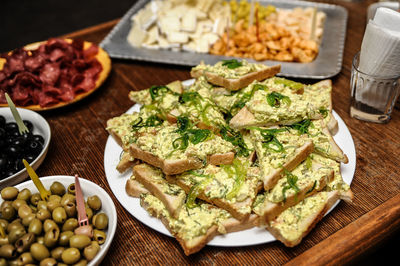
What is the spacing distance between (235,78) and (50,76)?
1680 millimetres

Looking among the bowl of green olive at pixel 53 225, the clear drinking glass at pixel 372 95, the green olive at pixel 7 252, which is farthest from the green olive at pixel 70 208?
the clear drinking glass at pixel 372 95

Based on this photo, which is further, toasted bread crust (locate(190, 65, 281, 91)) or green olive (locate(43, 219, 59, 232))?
toasted bread crust (locate(190, 65, 281, 91))

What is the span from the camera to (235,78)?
2498mm

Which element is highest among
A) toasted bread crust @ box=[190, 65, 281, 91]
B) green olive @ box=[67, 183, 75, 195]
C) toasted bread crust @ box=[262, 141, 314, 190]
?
toasted bread crust @ box=[190, 65, 281, 91]

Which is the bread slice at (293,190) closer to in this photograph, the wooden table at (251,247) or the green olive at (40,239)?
the wooden table at (251,247)

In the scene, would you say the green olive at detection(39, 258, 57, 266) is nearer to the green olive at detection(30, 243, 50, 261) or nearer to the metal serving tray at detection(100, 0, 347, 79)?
the green olive at detection(30, 243, 50, 261)

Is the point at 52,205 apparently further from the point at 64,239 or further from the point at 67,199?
the point at 64,239

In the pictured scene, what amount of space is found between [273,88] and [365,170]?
849mm

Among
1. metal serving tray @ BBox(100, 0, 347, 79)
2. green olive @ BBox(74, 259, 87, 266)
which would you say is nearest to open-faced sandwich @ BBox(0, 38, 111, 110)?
metal serving tray @ BBox(100, 0, 347, 79)

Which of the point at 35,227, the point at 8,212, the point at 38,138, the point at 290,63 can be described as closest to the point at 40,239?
the point at 35,227

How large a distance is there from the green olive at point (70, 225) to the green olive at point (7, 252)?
0.83 feet

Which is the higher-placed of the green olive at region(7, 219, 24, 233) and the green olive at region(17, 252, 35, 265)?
the green olive at region(7, 219, 24, 233)

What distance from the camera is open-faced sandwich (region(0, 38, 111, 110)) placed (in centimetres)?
292

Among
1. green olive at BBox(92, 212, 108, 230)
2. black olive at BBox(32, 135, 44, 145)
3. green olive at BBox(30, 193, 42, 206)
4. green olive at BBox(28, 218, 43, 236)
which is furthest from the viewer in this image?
Result: black olive at BBox(32, 135, 44, 145)
